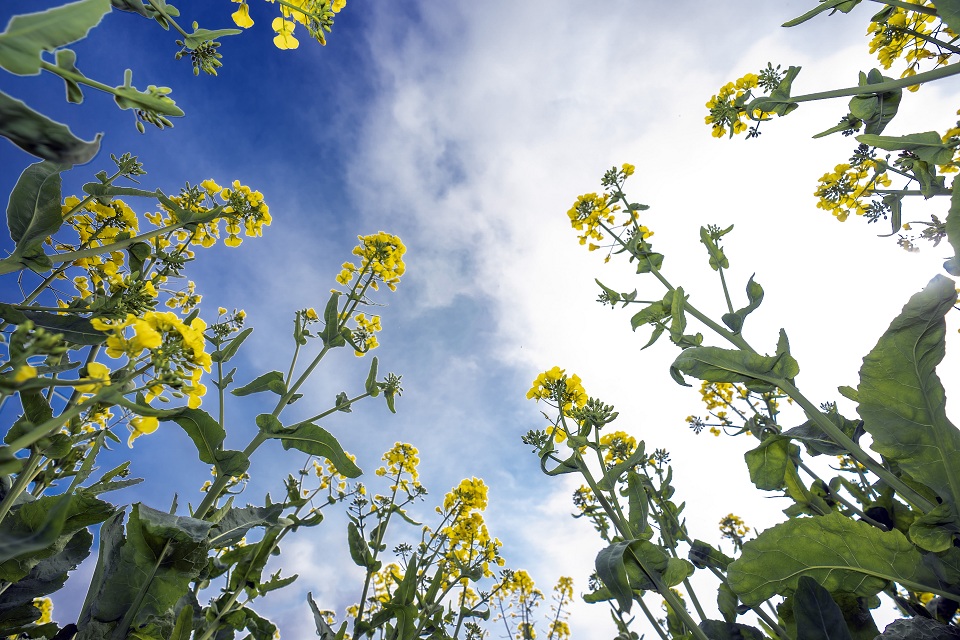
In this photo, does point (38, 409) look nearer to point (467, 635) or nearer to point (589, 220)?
point (589, 220)

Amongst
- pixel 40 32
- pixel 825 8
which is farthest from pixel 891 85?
pixel 40 32

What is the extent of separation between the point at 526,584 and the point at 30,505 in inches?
236

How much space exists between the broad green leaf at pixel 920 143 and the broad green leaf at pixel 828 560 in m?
1.30

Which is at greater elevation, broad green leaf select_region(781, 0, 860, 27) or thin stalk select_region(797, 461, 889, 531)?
broad green leaf select_region(781, 0, 860, 27)

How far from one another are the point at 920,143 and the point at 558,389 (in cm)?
196

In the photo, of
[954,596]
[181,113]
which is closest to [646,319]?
[954,596]

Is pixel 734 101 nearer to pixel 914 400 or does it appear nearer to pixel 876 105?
pixel 876 105

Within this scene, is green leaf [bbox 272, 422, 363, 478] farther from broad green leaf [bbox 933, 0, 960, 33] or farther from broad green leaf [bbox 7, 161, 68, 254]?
broad green leaf [bbox 933, 0, 960, 33]

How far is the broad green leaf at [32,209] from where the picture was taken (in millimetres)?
1504

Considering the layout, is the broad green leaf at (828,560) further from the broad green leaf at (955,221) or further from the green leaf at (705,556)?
the broad green leaf at (955,221)

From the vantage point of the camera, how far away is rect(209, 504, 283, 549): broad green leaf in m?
1.90

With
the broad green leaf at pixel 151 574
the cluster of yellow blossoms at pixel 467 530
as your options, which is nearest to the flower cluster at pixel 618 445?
the cluster of yellow blossoms at pixel 467 530

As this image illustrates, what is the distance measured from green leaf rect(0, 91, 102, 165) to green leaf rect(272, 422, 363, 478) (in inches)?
60.2

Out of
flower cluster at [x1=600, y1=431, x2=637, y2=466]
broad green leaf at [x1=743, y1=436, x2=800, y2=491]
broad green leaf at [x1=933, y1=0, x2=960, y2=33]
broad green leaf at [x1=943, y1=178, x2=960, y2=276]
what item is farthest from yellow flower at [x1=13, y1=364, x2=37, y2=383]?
flower cluster at [x1=600, y1=431, x2=637, y2=466]
